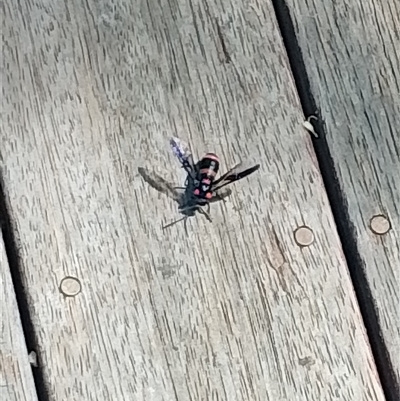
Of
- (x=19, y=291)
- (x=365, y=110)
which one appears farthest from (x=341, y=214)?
(x=19, y=291)

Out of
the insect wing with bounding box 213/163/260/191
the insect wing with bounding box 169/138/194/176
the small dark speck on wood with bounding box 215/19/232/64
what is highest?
the small dark speck on wood with bounding box 215/19/232/64

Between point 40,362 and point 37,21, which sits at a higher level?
point 37,21

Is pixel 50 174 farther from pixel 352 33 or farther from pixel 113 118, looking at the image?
pixel 352 33

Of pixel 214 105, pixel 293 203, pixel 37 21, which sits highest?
pixel 37 21

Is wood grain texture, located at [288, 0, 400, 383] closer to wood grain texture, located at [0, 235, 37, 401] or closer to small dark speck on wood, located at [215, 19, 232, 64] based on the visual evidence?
small dark speck on wood, located at [215, 19, 232, 64]

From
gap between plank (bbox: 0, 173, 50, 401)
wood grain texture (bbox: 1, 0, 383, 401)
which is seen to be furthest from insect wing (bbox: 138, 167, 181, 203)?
gap between plank (bbox: 0, 173, 50, 401)

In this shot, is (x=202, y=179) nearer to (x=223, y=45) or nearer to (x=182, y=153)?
(x=182, y=153)

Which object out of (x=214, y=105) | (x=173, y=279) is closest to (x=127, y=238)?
(x=173, y=279)
